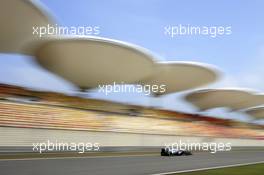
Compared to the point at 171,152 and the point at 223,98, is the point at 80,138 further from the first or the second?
the point at 223,98

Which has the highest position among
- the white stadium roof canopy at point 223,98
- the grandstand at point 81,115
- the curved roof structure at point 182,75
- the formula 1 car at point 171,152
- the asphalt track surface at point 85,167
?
the curved roof structure at point 182,75

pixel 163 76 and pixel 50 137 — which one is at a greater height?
pixel 163 76

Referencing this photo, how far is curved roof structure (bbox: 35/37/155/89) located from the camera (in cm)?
4109

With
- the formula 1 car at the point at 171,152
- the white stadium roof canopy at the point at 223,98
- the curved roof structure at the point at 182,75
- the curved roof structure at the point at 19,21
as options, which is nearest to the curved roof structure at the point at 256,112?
the white stadium roof canopy at the point at 223,98

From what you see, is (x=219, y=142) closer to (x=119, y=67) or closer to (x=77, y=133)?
(x=119, y=67)

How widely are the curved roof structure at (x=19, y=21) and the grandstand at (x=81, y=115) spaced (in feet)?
14.5

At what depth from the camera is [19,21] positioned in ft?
105

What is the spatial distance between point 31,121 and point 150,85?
98.9 ft

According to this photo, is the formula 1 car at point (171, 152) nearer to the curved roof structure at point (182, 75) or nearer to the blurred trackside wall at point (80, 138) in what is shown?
the blurred trackside wall at point (80, 138)

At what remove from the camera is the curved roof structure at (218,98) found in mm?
73688

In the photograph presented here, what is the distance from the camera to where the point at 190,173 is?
17.2 meters

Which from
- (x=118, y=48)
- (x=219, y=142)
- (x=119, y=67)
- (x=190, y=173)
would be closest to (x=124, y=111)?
(x=119, y=67)

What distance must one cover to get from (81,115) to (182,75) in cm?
2201

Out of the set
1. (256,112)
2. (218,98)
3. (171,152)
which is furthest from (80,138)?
(256,112)
